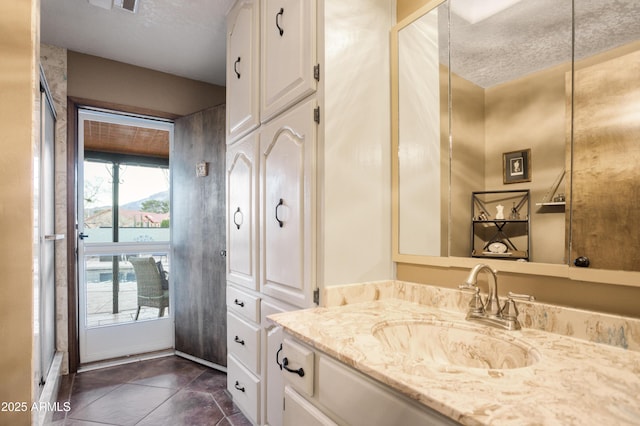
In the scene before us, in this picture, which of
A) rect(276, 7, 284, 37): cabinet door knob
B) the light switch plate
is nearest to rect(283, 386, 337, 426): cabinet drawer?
rect(276, 7, 284, 37): cabinet door knob

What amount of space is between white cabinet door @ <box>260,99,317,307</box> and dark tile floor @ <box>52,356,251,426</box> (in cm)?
110

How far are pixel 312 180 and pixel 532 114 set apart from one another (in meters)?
0.78

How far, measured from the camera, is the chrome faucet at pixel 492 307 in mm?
989

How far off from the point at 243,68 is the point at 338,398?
1775mm

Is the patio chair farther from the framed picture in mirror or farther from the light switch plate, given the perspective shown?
the framed picture in mirror

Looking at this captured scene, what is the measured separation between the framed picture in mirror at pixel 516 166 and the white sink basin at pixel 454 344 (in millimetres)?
499

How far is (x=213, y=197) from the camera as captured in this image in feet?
9.09

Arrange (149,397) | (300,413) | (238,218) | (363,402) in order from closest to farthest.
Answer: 1. (363,402)
2. (300,413)
3. (238,218)
4. (149,397)

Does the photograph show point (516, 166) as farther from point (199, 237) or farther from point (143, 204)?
point (143, 204)

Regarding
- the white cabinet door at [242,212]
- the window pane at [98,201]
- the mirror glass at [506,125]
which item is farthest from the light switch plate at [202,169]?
the mirror glass at [506,125]

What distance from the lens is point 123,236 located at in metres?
3.00

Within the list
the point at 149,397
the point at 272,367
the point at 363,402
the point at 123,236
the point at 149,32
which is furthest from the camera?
the point at 123,236

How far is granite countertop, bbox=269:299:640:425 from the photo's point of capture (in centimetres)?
55

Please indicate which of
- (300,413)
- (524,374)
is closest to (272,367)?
(300,413)
